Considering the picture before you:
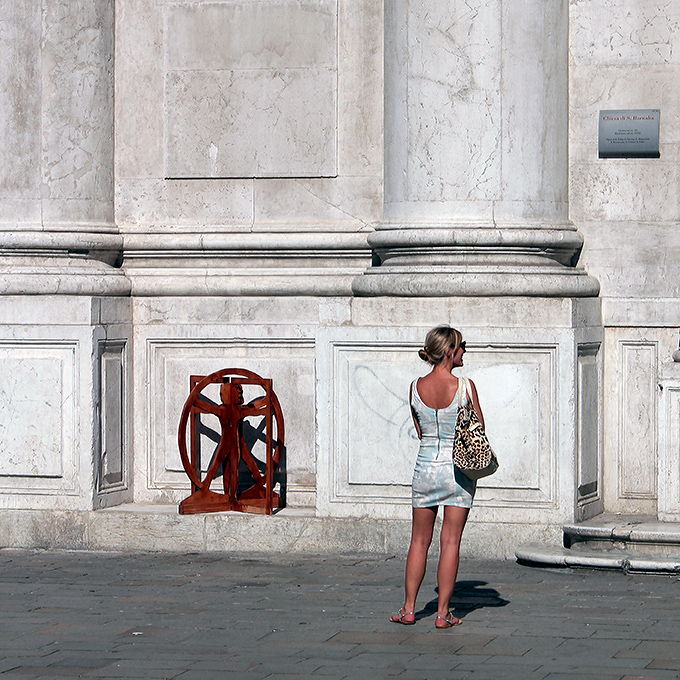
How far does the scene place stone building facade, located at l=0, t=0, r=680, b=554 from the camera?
10.1 meters

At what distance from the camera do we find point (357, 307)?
33.5ft

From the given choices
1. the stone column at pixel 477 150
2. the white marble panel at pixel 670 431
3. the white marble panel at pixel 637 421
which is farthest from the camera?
the white marble panel at pixel 637 421

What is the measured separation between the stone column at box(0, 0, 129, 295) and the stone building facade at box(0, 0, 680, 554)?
0.02m

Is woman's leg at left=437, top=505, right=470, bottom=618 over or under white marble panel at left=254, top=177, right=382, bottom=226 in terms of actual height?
under

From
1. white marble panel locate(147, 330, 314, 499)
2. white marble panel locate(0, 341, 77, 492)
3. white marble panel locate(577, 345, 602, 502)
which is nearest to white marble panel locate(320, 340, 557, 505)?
white marble panel locate(577, 345, 602, 502)

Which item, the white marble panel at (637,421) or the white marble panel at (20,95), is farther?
the white marble panel at (20,95)

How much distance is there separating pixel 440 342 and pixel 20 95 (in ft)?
16.4

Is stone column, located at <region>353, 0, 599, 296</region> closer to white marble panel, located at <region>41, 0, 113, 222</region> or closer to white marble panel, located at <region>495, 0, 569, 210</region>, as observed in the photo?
white marble panel, located at <region>495, 0, 569, 210</region>

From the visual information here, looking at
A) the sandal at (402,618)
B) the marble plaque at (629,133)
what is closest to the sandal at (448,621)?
the sandal at (402,618)

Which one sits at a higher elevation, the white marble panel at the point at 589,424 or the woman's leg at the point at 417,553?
the white marble panel at the point at 589,424

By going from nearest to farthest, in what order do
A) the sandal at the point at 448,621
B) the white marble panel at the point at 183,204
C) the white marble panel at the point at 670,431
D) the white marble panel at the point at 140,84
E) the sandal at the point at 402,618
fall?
the sandal at the point at 448,621, the sandal at the point at 402,618, the white marble panel at the point at 670,431, the white marble panel at the point at 183,204, the white marble panel at the point at 140,84

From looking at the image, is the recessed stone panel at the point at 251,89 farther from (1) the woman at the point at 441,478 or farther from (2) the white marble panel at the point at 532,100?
(1) the woman at the point at 441,478

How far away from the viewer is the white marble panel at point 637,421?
10523 mm

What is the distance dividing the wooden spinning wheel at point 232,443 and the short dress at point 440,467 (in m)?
2.87
